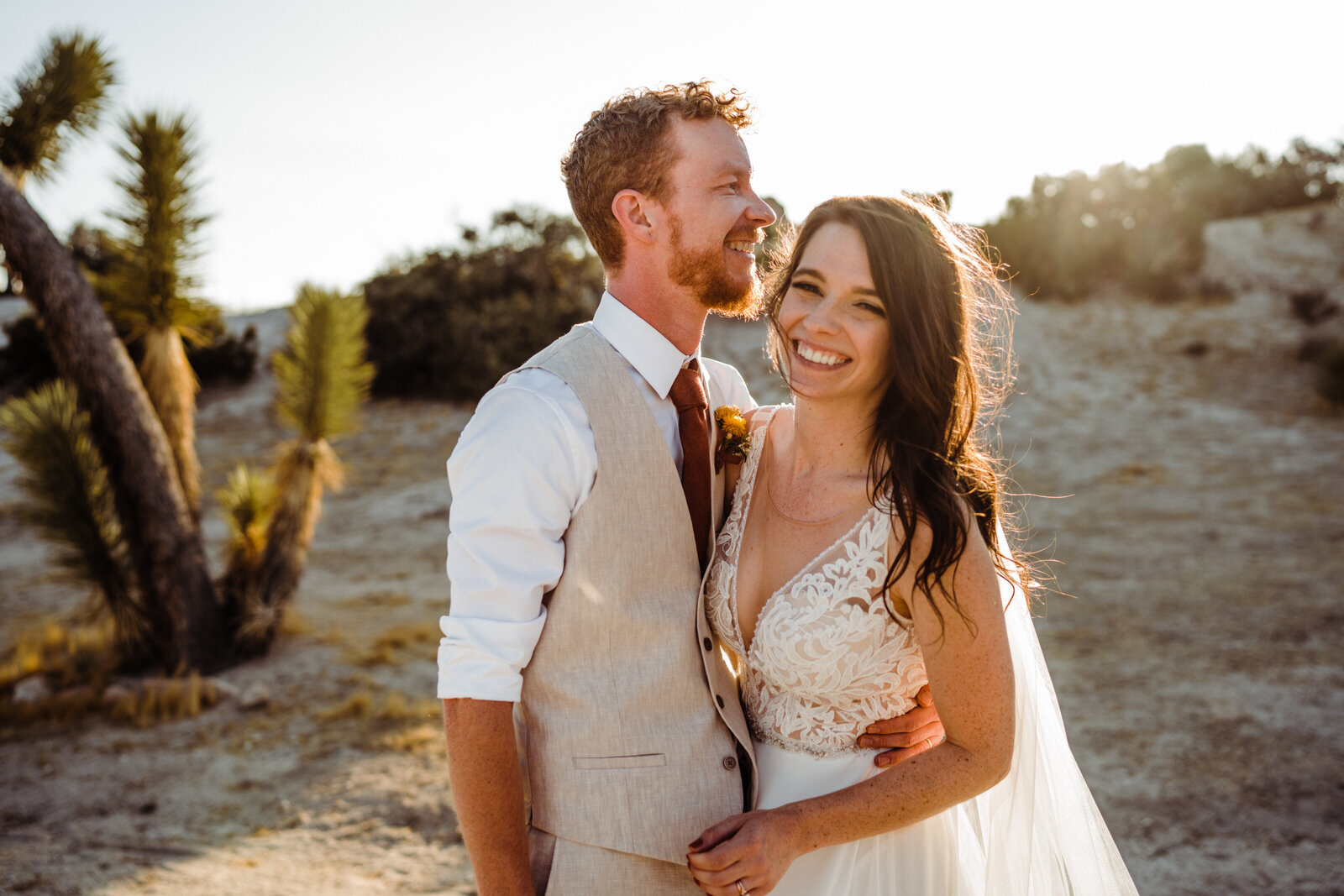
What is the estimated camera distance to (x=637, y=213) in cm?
200

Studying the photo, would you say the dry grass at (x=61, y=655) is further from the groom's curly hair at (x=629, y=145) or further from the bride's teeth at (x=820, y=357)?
the bride's teeth at (x=820, y=357)

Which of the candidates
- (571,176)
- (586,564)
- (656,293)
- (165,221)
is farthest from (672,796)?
(165,221)

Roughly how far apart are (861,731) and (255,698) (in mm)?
5599

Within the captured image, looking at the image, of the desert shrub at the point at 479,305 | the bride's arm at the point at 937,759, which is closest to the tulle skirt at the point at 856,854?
the bride's arm at the point at 937,759

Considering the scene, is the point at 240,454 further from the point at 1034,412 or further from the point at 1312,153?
the point at 1312,153

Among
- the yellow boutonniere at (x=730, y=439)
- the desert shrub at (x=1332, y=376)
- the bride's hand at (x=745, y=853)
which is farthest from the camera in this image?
the desert shrub at (x=1332, y=376)

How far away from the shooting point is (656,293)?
1.99 metres

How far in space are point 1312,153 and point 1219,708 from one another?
23.6 meters

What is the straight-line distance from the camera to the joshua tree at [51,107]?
629cm

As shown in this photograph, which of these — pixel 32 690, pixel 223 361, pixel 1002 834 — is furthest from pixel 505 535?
pixel 223 361

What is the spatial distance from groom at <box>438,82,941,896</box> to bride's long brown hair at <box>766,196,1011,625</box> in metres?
0.42

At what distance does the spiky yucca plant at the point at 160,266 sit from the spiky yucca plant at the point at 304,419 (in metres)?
0.71

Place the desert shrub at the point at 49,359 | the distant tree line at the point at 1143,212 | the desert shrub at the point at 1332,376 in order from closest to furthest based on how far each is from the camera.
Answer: the desert shrub at the point at 1332,376 → the desert shrub at the point at 49,359 → the distant tree line at the point at 1143,212

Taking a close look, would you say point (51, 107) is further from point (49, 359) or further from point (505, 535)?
point (49, 359)
